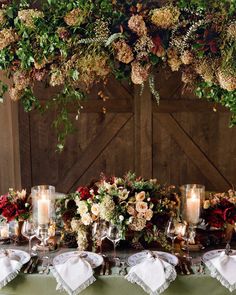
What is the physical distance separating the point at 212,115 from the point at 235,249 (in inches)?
95.1

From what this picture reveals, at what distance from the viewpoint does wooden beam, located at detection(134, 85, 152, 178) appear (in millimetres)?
4398

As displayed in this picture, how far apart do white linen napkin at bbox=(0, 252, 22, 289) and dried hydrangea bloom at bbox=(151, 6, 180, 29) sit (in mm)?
1301

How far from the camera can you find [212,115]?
173 inches

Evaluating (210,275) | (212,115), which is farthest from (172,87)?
(210,275)

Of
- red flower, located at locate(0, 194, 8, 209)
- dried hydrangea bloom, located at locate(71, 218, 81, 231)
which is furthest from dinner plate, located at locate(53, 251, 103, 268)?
red flower, located at locate(0, 194, 8, 209)

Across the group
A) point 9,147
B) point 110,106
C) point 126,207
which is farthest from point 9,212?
point 110,106

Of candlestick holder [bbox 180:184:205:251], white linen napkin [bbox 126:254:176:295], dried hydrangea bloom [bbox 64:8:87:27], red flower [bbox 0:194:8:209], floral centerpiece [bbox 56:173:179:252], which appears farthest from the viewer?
red flower [bbox 0:194:8:209]

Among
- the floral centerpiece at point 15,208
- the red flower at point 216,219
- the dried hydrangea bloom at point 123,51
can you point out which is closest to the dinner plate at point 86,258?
the floral centerpiece at point 15,208

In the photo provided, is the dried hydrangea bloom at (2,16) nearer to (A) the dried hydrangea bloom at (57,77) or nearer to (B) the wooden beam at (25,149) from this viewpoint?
(A) the dried hydrangea bloom at (57,77)

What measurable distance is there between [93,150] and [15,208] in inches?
92.0

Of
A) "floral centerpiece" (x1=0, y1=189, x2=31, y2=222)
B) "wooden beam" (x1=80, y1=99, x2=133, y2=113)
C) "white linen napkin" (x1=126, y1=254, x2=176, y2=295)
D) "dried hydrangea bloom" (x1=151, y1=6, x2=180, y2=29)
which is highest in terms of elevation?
"dried hydrangea bloom" (x1=151, y1=6, x2=180, y2=29)

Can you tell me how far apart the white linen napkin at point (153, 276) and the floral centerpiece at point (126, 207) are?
0.67 feet

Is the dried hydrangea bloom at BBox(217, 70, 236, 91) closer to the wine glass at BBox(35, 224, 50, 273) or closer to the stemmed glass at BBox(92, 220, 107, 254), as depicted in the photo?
the stemmed glass at BBox(92, 220, 107, 254)

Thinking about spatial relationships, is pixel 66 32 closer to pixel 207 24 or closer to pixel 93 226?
pixel 207 24
